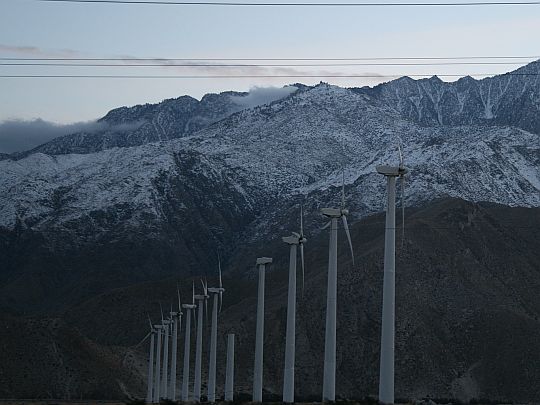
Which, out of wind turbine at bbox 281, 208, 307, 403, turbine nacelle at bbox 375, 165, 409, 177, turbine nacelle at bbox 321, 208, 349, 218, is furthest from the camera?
wind turbine at bbox 281, 208, 307, 403

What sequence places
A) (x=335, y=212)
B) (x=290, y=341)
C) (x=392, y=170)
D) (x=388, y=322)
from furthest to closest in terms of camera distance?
(x=290, y=341) → (x=335, y=212) → (x=392, y=170) → (x=388, y=322)

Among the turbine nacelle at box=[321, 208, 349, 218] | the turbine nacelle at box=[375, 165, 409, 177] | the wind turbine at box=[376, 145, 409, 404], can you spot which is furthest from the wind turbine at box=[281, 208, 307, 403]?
the wind turbine at box=[376, 145, 409, 404]

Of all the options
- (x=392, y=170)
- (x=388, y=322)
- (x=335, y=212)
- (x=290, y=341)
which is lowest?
(x=290, y=341)

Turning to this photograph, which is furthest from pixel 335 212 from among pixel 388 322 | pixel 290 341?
pixel 388 322

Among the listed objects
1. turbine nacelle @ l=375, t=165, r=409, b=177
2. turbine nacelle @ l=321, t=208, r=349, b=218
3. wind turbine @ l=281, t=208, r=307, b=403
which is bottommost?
wind turbine @ l=281, t=208, r=307, b=403

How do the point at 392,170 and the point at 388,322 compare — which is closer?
the point at 388,322

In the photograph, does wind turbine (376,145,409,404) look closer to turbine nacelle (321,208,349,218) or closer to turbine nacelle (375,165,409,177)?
turbine nacelle (375,165,409,177)

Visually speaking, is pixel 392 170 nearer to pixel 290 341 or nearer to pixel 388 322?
pixel 388 322

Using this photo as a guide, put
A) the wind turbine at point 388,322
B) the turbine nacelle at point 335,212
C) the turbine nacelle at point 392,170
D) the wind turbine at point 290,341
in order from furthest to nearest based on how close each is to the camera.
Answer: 1. the wind turbine at point 290,341
2. the turbine nacelle at point 335,212
3. the turbine nacelle at point 392,170
4. the wind turbine at point 388,322

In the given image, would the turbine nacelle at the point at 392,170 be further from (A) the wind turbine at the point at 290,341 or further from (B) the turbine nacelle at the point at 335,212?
(A) the wind turbine at the point at 290,341

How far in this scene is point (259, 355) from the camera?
10544 cm

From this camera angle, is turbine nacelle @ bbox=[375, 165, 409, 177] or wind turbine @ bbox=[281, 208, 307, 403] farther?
wind turbine @ bbox=[281, 208, 307, 403]

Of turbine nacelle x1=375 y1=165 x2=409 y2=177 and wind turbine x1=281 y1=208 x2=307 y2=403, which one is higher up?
turbine nacelle x1=375 y1=165 x2=409 y2=177

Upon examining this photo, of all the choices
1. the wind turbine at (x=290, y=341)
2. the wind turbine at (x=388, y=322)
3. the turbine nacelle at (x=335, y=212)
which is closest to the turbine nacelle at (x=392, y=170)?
the wind turbine at (x=388, y=322)
